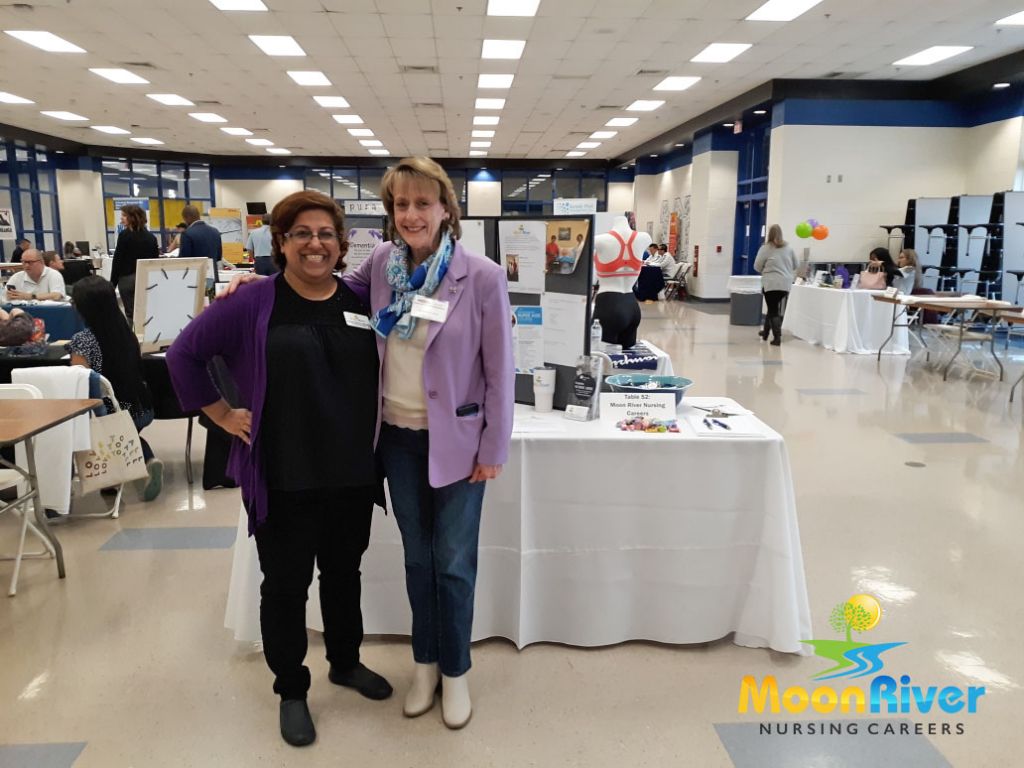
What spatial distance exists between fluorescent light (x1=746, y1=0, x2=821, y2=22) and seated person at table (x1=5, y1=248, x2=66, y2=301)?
746cm

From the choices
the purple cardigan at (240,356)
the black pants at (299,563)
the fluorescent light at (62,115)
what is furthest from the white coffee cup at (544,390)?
the fluorescent light at (62,115)

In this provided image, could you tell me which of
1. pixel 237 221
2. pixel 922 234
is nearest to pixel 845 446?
pixel 922 234

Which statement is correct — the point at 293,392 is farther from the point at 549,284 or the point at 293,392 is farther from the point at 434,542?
the point at 549,284

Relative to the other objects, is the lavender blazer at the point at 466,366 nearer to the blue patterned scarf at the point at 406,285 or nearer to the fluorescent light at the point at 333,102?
the blue patterned scarf at the point at 406,285

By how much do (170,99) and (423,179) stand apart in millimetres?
13133

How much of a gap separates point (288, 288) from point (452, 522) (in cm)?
72

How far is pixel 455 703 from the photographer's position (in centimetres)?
210

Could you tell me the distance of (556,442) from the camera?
7.70 feet

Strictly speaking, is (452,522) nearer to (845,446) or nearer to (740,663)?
(740,663)

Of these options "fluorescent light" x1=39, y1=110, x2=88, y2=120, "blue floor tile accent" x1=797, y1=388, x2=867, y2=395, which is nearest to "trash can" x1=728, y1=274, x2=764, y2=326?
"blue floor tile accent" x1=797, y1=388, x2=867, y2=395

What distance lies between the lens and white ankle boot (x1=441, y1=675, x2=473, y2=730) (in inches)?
82.0

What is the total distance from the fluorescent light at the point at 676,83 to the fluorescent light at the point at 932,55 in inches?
106

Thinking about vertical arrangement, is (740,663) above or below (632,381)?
below

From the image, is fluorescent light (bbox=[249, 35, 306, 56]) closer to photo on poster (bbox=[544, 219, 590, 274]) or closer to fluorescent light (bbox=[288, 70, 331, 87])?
fluorescent light (bbox=[288, 70, 331, 87])
